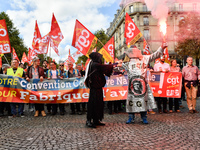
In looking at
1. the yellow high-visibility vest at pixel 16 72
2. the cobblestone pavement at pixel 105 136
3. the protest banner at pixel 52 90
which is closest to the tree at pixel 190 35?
the protest banner at pixel 52 90

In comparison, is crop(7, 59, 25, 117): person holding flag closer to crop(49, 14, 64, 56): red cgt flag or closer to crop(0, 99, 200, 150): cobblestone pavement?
crop(0, 99, 200, 150): cobblestone pavement

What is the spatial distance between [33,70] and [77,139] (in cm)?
429

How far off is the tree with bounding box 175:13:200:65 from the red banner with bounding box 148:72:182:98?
38.8 ft

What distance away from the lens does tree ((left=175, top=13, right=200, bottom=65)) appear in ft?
60.8

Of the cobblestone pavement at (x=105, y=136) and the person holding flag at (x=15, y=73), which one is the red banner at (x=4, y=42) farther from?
the cobblestone pavement at (x=105, y=136)

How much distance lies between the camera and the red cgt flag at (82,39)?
9375 mm

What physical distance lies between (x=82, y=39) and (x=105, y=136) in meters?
5.89

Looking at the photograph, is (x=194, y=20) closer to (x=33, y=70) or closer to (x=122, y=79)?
(x=122, y=79)

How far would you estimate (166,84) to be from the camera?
7727 mm

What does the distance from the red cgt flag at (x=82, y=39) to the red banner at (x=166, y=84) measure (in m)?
3.22

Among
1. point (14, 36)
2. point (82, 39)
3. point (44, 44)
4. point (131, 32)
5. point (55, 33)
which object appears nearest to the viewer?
point (82, 39)

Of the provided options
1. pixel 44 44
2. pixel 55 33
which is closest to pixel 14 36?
pixel 44 44

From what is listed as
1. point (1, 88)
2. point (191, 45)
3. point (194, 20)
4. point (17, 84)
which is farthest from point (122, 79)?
point (191, 45)

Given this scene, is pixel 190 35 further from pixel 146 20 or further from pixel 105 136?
pixel 146 20
